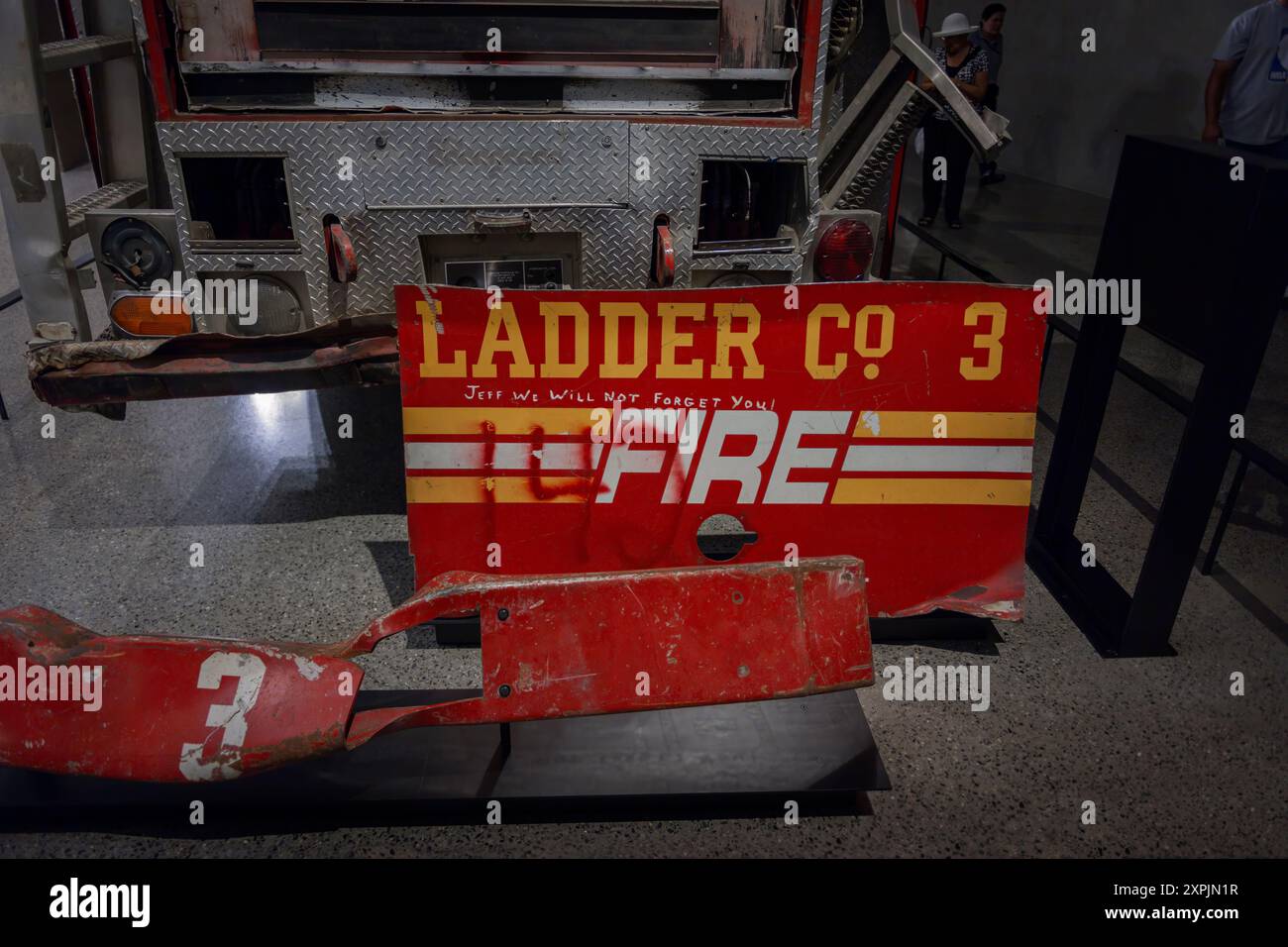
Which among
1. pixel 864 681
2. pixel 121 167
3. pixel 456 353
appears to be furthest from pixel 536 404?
pixel 121 167

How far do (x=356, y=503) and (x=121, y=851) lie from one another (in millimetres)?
1992

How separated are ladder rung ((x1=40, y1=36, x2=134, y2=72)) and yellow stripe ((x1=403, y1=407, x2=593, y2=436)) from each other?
191cm

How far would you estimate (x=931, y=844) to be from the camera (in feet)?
8.88

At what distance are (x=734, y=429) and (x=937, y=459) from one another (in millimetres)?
710

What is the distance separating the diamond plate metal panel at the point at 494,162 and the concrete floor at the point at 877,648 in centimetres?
144

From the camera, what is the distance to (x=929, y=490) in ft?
11.1

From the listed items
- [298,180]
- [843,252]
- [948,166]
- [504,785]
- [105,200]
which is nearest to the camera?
[504,785]

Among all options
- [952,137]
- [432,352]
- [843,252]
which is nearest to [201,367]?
[432,352]

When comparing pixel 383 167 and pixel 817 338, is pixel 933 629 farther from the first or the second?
pixel 383 167

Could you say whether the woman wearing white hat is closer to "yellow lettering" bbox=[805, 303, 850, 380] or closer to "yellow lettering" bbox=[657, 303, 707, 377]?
"yellow lettering" bbox=[805, 303, 850, 380]

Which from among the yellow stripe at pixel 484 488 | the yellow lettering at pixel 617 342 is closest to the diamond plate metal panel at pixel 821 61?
the yellow lettering at pixel 617 342

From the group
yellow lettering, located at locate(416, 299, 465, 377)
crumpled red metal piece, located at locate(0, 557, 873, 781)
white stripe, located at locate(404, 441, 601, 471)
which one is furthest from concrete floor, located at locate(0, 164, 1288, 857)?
yellow lettering, located at locate(416, 299, 465, 377)
